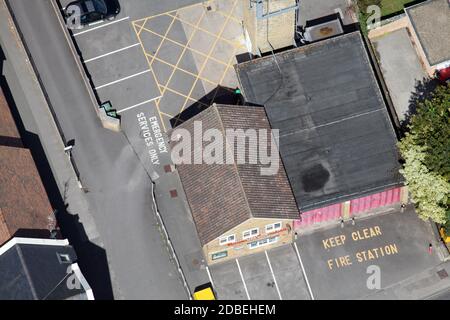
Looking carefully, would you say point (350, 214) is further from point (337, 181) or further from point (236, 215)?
point (236, 215)

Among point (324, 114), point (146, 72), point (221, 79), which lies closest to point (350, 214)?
point (324, 114)

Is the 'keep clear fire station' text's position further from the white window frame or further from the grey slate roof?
the grey slate roof

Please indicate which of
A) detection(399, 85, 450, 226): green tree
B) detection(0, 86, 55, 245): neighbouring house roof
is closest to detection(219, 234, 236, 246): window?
detection(0, 86, 55, 245): neighbouring house roof

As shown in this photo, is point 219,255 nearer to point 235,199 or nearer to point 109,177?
point 235,199

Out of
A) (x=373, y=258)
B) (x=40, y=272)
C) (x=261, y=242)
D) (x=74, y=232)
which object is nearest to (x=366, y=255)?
(x=373, y=258)

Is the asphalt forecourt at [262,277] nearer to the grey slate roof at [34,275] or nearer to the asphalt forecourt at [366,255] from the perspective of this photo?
the asphalt forecourt at [366,255]

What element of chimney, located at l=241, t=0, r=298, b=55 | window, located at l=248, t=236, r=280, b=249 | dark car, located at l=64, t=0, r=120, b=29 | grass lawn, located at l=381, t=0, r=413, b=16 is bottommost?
window, located at l=248, t=236, r=280, b=249
